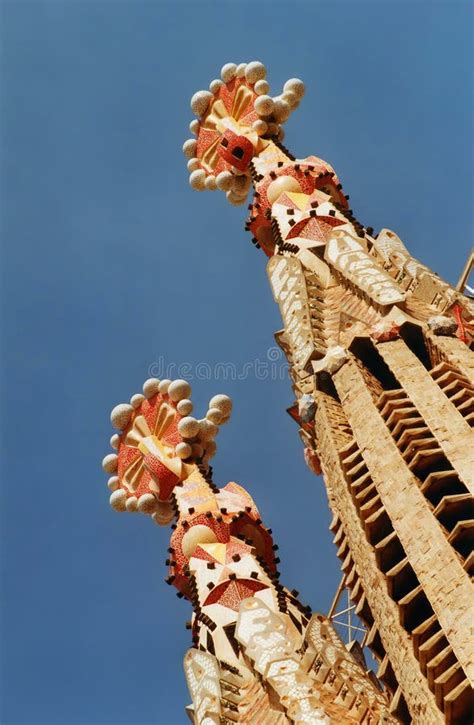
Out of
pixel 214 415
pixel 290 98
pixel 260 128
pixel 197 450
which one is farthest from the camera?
pixel 290 98

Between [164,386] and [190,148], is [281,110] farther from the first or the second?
[164,386]

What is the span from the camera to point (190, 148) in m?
28.7

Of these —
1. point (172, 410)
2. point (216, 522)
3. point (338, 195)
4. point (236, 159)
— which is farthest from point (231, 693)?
point (236, 159)

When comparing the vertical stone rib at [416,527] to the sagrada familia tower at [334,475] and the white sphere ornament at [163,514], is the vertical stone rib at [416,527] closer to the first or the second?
the sagrada familia tower at [334,475]

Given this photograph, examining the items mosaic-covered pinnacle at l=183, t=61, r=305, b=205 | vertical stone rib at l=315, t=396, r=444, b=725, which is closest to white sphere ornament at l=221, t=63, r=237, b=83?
mosaic-covered pinnacle at l=183, t=61, r=305, b=205

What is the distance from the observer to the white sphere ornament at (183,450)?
72.0 feet

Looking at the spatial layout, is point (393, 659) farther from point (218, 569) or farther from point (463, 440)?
point (218, 569)

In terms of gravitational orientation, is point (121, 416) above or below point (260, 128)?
below

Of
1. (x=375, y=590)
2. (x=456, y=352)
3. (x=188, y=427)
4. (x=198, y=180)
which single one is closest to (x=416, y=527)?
(x=375, y=590)

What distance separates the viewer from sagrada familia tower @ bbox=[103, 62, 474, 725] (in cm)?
1229

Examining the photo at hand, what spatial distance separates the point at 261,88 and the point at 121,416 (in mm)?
8105

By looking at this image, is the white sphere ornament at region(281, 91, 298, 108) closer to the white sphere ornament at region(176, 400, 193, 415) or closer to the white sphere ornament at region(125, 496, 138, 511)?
the white sphere ornament at region(176, 400, 193, 415)

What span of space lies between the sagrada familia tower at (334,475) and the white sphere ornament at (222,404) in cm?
4

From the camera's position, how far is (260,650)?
1560 cm
